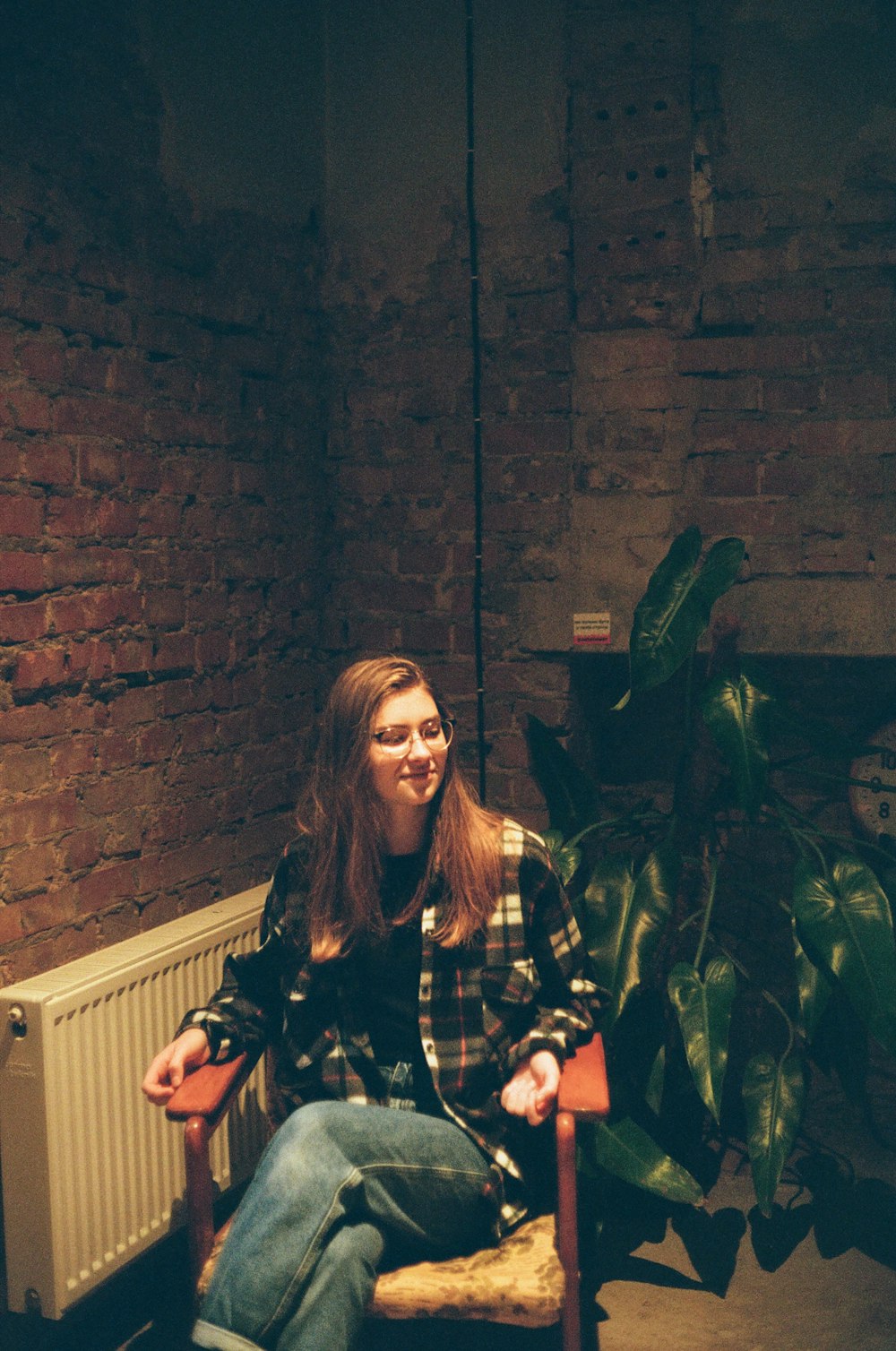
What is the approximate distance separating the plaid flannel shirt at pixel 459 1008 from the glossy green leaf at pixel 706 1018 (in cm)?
32

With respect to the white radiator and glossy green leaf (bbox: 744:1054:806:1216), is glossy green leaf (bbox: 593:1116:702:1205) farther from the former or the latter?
the white radiator

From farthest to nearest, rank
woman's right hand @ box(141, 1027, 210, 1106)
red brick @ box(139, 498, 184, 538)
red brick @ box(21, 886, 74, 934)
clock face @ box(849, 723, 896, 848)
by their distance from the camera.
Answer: clock face @ box(849, 723, 896, 848)
red brick @ box(139, 498, 184, 538)
red brick @ box(21, 886, 74, 934)
woman's right hand @ box(141, 1027, 210, 1106)

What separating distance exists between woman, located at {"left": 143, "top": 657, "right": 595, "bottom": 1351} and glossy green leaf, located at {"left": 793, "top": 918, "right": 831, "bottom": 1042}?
0.50m

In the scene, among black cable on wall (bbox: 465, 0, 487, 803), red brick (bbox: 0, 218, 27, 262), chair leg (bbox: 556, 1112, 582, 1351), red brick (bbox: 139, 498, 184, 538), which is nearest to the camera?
chair leg (bbox: 556, 1112, 582, 1351)

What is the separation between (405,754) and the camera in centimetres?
176

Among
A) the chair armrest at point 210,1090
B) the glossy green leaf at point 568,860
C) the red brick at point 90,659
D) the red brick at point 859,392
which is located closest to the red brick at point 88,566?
the red brick at point 90,659

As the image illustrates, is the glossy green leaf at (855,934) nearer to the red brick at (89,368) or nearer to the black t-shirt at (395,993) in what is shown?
the black t-shirt at (395,993)

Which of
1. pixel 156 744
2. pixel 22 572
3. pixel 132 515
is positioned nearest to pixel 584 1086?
pixel 156 744

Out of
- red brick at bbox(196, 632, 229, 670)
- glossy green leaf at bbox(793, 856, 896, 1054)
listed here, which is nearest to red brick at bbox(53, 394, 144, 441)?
red brick at bbox(196, 632, 229, 670)

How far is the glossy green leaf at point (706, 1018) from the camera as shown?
197cm

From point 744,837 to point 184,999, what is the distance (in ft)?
4.36

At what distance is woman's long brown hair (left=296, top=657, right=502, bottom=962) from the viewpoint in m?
1.74

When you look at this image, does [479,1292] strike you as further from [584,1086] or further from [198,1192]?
[198,1192]

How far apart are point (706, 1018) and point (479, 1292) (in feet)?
A: 2.25
